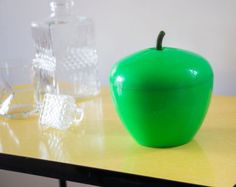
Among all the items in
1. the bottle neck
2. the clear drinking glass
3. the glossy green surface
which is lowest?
the clear drinking glass

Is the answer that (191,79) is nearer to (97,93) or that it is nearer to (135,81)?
(135,81)

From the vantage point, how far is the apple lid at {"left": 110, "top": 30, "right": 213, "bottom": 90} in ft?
2.07

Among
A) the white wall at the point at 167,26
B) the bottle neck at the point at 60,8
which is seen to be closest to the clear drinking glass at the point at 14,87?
the bottle neck at the point at 60,8

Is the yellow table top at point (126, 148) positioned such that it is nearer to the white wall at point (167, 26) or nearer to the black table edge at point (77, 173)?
the black table edge at point (77, 173)

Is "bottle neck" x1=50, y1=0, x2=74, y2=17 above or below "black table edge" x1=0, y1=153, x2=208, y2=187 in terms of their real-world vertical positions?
above

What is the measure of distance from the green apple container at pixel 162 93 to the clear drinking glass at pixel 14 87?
13.8 inches

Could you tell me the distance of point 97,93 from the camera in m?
1.09

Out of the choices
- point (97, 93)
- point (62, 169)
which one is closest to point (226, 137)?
point (62, 169)

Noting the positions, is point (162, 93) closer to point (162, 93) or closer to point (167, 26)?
point (162, 93)

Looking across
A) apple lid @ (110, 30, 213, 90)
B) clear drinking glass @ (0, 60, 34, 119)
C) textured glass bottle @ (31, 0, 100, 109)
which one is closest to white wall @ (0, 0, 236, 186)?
textured glass bottle @ (31, 0, 100, 109)

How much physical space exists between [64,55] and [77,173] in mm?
474

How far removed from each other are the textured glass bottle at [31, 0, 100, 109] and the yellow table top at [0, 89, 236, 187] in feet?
0.51

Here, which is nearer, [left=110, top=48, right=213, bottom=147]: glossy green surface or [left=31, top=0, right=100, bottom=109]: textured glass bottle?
[left=110, top=48, right=213, bottom=147]: glossy green surface

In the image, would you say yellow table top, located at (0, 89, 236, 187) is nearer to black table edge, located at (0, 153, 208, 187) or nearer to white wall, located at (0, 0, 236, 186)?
black table edge, located at (0, 153, 208, 187)
